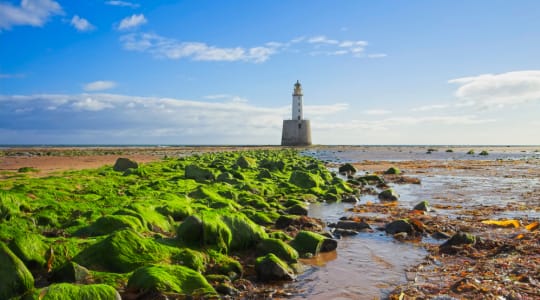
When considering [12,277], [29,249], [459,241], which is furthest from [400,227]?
[12,277]

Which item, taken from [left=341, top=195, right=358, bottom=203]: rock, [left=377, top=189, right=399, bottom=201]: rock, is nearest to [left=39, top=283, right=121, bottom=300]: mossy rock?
[left=341, top=195, right=358, bottom=203]: rock

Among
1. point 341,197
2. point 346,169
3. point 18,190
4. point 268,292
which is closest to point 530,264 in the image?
point 268,292

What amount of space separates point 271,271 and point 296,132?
76.9m

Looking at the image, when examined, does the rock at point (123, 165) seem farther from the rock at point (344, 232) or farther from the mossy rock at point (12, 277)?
the mossy rock at point (12, 277)

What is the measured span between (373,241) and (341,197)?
646cm

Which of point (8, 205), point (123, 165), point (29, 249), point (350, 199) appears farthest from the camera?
point (123, 165)

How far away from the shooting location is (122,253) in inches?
239

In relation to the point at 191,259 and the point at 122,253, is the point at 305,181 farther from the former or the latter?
the point at 122,253

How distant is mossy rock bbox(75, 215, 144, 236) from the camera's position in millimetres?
7367

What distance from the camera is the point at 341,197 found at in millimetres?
15023

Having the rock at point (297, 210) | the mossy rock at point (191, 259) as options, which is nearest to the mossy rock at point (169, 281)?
the mossy rock at point (191, 259)

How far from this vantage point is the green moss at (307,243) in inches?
294

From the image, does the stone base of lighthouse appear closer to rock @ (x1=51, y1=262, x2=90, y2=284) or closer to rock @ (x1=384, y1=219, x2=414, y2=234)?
rock @ (x1=384, y1=219, x2=414, y2=234)

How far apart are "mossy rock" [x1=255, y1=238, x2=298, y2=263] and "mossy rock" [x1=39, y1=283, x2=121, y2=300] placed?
2800 millimetres
